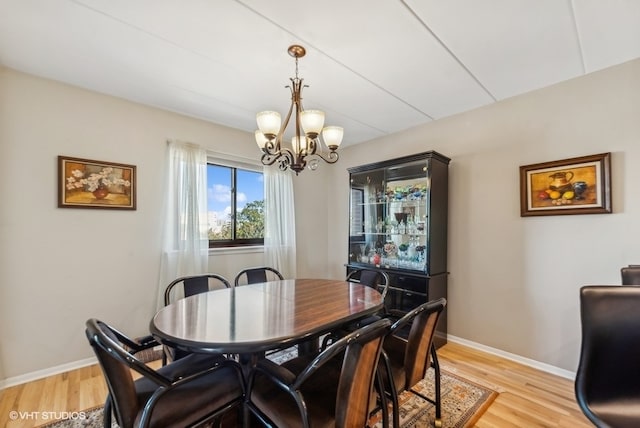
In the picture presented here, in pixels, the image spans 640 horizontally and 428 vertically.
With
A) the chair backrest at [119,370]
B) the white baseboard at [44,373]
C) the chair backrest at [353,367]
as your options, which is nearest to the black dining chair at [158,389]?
the chair backrest at [119,370]

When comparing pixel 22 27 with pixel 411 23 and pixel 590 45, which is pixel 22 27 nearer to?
pixel 411 23

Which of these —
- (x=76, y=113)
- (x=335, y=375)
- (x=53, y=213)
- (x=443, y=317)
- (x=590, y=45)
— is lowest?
(x=443, y=317)

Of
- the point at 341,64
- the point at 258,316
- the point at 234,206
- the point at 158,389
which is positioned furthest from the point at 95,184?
the point at 341,64

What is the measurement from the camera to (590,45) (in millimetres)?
1971

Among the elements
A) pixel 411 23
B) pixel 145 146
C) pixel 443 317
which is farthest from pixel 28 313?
pixel 443 317

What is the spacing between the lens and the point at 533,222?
260cm

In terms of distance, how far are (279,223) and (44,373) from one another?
2585mm

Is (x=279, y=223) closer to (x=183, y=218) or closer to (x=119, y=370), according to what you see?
(x=183, y=218)

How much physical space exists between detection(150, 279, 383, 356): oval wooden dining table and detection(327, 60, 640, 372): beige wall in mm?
1476

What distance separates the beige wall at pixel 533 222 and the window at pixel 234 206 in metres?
2.34

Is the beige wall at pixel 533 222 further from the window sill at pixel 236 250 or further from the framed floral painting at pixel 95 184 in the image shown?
the framed floral painting at pixel 95 184

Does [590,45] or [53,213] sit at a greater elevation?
[590,45]

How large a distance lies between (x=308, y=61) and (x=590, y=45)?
1990 mm

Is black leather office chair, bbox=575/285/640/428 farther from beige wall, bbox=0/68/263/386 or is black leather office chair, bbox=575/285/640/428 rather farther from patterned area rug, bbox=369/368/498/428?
beige wall, bbox=0/68/263/386
